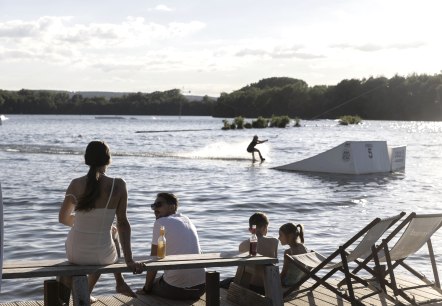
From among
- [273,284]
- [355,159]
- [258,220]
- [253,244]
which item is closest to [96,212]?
[253,244]

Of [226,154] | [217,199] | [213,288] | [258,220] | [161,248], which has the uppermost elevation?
[258,220]

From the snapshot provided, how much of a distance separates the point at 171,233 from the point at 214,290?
76 centimetres

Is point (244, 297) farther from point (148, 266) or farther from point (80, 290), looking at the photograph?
point (80, 290)

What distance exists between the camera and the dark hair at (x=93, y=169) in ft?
21.7

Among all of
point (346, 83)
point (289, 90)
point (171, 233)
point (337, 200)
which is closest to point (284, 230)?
point (171, 233)

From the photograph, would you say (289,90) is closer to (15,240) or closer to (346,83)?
(346,83)

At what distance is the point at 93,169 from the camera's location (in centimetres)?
662

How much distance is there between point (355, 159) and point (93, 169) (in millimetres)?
25069

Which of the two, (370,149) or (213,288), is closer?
(213,288)

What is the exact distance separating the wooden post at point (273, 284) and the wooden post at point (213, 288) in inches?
17.1

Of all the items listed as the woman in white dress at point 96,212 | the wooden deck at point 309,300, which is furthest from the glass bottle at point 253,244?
the woman in white dress at point 96,212

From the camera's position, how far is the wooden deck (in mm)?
7785

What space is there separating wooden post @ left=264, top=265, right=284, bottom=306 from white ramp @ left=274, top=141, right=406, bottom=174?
23025mm

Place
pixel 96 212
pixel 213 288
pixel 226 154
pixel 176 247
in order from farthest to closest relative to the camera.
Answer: pixel 226 154 → pixel 176 247 → pixel 213 288 → pixel 96 212
